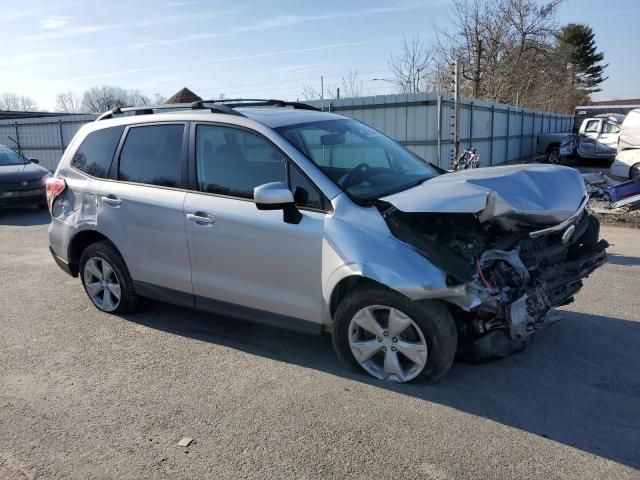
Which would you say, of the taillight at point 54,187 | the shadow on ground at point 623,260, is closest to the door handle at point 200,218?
the taillight at point 54,187

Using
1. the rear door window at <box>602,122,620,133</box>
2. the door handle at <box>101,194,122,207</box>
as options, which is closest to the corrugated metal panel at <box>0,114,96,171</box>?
the door handle at <box>101,194,122,207</box>

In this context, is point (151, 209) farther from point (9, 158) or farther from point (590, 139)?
point (590, 139)

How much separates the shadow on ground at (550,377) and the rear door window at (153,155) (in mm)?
1359

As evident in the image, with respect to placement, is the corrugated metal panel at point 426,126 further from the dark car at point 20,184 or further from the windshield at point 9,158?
the windshield at point 9,158

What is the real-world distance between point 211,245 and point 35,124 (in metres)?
21.2

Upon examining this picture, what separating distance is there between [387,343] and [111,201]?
278 cm

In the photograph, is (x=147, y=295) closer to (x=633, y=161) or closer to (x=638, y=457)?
(x=638, y=457)

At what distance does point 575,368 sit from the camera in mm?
3881

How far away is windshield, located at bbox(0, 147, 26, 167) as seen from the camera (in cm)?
1247

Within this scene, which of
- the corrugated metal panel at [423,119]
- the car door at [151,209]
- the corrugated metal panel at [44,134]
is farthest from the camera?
the corrugated metal panel at [44,134]

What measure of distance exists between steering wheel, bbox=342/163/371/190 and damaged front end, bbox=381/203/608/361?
388 millimetres

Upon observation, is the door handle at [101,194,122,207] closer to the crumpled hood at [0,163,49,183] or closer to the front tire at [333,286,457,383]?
the front tire at [333,286,457,383]

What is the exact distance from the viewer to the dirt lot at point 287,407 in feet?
Answer: 9.43

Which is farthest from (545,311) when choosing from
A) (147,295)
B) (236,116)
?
(147,295)
